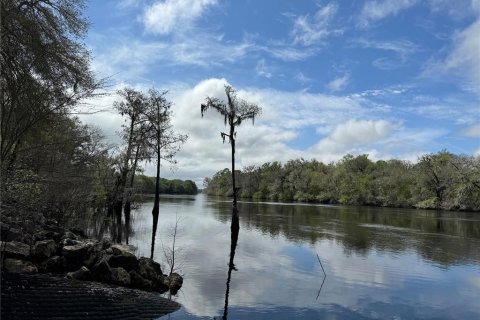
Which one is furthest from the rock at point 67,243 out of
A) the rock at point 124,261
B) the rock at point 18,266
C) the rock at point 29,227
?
the rock at point 18,266

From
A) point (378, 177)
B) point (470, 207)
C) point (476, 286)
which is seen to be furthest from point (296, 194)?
point (476, 286)

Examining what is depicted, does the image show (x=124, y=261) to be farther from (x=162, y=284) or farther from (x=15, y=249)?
(x=15, y=249)

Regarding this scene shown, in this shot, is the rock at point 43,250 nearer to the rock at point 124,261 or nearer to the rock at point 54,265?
the rock at point 54,265

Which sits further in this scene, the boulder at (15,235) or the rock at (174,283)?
the rock at (174,283)

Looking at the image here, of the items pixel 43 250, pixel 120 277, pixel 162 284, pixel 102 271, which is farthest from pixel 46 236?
pixel 162 284

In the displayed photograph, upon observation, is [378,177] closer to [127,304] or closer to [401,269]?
[401,269]

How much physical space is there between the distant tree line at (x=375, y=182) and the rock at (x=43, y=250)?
70350mm

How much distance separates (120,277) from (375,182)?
88486 millimetres

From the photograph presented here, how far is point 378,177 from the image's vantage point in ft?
321

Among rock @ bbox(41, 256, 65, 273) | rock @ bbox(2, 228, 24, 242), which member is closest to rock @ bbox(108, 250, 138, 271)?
rock @ bbox(41, 256, 65, 273)

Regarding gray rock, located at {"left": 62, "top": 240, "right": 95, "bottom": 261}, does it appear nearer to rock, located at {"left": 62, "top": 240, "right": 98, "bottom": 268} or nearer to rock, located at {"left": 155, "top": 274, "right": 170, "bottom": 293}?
rock, located at {"left": 62, "top": 240, "right": 98, "bottom": 268}

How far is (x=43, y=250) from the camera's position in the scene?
1323 centimetres

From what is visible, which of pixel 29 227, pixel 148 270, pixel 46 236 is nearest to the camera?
pixel 148 270

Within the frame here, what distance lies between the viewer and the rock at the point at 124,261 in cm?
1369
